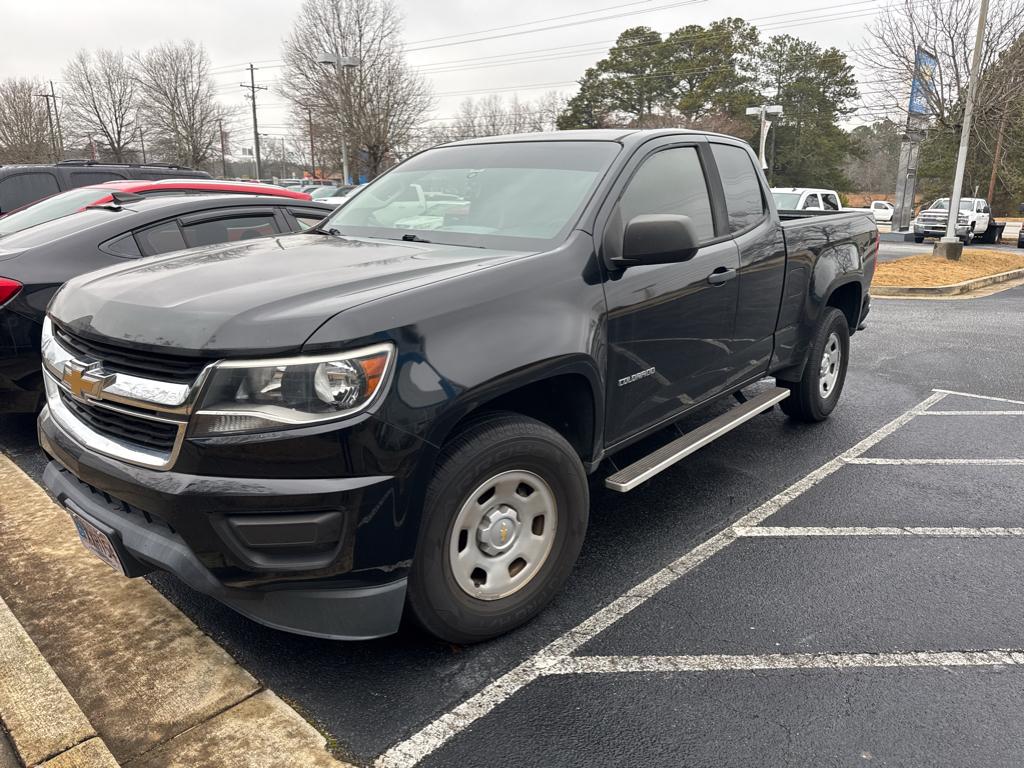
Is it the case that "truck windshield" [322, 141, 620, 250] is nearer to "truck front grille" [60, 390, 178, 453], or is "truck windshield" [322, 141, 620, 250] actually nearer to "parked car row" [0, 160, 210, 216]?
"truck front grille" [60, 390, 178, 453]

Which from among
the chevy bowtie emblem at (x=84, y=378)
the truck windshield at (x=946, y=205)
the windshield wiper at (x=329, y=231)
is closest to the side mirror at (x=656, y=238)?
the windshield wiper at (x=329, y=231)

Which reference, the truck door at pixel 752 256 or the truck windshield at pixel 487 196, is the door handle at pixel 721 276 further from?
the truck windshield at pixel 487 196

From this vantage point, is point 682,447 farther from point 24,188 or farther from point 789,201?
point 789,201

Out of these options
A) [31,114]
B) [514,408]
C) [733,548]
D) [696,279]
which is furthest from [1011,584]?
[31,114]

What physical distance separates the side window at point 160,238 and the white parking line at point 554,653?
380cm

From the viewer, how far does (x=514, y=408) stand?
2916 millimetres

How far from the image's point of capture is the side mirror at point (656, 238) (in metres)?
2.97

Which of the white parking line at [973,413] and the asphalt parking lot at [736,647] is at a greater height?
the asphalt parking lot at [736,647]

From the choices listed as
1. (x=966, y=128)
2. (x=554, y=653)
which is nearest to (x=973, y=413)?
(x=554, y=653)

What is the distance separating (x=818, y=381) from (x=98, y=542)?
177 inches

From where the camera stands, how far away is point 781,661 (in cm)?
276

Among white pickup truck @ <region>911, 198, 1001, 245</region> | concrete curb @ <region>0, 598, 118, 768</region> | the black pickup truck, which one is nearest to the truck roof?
the black pickup truck

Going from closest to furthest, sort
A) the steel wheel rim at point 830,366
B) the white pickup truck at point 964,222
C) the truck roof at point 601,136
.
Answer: the truck roof at point 601,136
the steel wheel rim at point 830,366
the white pickup truck at point 964,222

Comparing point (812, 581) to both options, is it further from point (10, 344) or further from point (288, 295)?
point (10, 344)
